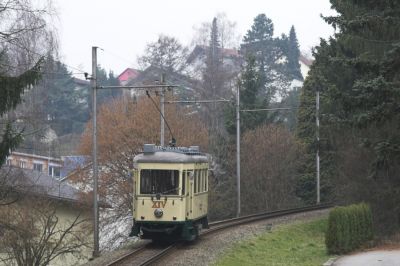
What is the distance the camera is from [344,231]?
18891 mm

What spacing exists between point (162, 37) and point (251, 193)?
21663 millimetres

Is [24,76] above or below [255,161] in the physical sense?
above

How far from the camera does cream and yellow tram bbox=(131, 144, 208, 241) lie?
19750 millimetres

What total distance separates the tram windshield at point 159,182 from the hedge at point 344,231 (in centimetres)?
466

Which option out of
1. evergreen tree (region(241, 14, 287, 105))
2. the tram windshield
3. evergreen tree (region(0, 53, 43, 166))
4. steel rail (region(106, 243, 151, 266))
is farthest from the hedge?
evergreen tree (region(241, 14, 287, 105))

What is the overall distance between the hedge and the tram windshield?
466 centimetres

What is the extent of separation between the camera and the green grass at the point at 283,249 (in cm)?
1850

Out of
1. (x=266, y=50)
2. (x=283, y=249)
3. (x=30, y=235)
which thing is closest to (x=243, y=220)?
(x=283, y=249)

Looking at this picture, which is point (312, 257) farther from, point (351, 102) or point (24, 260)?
point (24, 260)

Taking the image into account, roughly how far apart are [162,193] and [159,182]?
1.15 ft

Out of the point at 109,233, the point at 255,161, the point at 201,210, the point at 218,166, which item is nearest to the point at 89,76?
the point at 201,210

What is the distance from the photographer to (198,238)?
2280 cm

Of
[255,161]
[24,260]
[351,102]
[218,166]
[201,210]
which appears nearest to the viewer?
[351,102]

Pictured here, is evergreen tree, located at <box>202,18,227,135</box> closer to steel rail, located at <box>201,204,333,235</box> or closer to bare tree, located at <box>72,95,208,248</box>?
bare tree, located at <box>72,95,208,248</box>
